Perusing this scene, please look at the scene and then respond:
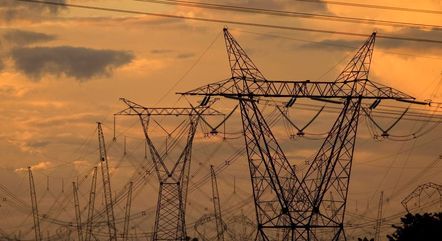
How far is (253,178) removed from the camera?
381 ft

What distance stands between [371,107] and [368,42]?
598 cm

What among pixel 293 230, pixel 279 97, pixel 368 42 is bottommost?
pixel 293 230

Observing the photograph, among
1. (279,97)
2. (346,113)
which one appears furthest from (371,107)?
(279,97)

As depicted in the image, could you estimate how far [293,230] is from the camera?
11600 cm

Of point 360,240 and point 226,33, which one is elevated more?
point 226,33

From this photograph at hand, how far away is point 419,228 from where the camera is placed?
126 m

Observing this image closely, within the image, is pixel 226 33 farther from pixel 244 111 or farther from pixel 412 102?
pixel 412 102

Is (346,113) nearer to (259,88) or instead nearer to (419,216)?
(259,88)

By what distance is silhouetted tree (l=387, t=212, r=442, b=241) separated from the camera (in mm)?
124250

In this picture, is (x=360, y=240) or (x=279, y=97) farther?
(x=360, y=240)

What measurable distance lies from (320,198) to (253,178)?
6.19m

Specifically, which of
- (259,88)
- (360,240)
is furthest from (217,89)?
(360,240)

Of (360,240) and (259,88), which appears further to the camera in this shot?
(360,240)

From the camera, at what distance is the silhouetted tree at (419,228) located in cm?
12425
